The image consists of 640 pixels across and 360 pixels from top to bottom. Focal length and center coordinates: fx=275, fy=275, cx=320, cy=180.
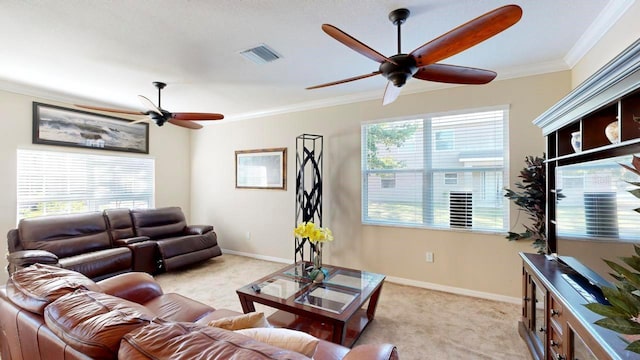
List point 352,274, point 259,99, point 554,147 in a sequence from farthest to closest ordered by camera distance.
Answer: point 259,99
point 352,274
point 554,147

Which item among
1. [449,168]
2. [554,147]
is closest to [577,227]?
[554,147]

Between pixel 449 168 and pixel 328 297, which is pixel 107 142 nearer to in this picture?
pixel 328 297

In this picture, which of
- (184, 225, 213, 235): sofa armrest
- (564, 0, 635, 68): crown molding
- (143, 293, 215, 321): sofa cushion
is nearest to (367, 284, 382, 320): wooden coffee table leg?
(143, 293, 215, 321): sofa cushion

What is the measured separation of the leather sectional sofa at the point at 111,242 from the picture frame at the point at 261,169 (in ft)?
3.58

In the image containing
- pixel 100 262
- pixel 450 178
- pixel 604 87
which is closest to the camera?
pixel 604 87

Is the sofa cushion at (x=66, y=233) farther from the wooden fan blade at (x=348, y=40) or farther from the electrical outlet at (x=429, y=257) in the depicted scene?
the electrical outlet at (x=429, y=257)

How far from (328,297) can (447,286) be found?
1819 millimetres

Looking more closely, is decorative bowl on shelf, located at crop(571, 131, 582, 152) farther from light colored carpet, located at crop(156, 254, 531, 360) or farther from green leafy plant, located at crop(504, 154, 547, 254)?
A: light colored carpet, located at crop(156, 254, 531, 360)

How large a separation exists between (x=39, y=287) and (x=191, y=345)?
0.99 meters

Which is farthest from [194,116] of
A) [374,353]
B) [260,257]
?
[374,353]

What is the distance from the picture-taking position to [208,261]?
454cm

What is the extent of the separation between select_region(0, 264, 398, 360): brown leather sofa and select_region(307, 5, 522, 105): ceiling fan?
4.75 feet

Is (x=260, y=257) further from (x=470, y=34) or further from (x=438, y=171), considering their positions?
(x=470, y=34)

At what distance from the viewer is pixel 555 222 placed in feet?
6.91
